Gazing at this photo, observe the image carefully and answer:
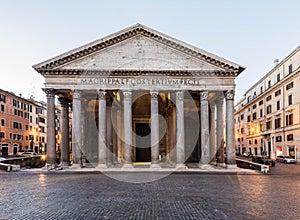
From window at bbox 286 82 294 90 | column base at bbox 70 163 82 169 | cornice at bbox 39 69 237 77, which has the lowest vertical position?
column base at bbox 70 163 82 169

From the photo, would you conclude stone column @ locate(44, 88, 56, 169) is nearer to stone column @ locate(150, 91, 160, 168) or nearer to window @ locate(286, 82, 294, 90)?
stone column @ locate(150, 91, 160, 168)

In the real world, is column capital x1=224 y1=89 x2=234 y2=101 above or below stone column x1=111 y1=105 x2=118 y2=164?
above

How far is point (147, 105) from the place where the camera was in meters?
36.2

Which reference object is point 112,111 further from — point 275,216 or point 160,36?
point 275,216

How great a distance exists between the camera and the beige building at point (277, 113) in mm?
39656

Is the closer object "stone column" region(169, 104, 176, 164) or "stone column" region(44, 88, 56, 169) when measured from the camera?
"stone column" region(44, 88, 56, 169)

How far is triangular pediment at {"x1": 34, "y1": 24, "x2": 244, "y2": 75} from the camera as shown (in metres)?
25.3

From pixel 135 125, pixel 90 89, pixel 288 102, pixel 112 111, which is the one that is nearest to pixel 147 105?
pixel 135 125

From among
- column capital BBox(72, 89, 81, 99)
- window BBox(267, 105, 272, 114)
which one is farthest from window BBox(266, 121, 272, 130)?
column capital BBox(72, 89, 81, 99)

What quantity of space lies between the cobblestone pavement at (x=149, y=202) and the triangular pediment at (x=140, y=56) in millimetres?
12241

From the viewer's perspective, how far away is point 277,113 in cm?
4644

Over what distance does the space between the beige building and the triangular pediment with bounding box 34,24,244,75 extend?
58.3ft

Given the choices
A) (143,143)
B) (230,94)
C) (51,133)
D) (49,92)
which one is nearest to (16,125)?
(143,143)

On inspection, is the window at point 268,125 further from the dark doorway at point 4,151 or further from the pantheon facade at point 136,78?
the dark doorway at point 4,151
